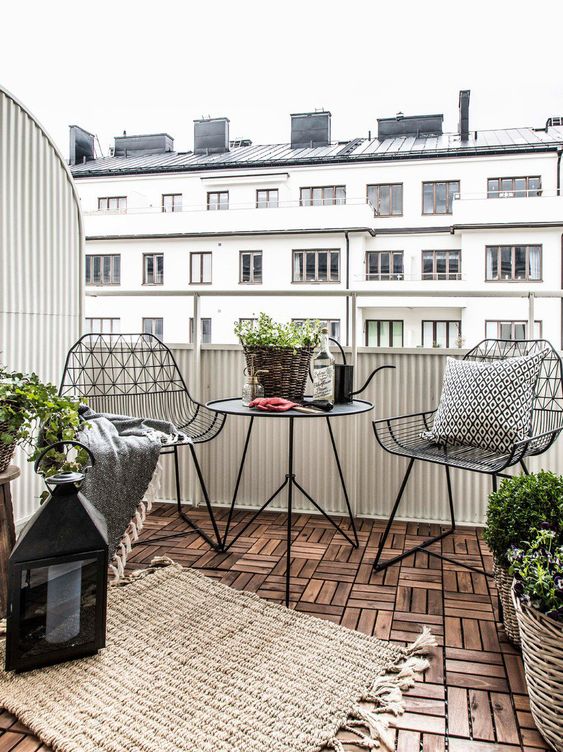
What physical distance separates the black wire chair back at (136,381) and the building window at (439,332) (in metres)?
5.01

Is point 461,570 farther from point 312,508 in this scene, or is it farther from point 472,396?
point 312,508

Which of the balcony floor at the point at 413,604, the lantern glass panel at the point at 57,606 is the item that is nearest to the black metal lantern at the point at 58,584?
the lantern glass panel at the point at 57,606

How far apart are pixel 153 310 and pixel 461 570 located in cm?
763

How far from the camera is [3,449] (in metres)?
1.64

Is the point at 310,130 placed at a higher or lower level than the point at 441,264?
higher

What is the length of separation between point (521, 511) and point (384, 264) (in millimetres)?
10508

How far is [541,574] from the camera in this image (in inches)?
49.0

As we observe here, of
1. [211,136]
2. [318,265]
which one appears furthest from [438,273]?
[211,136]

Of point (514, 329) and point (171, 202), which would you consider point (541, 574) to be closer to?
point (514, 329)

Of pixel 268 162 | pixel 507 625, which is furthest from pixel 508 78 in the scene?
pixel 268 162

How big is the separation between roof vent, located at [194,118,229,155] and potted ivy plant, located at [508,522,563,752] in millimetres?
10057

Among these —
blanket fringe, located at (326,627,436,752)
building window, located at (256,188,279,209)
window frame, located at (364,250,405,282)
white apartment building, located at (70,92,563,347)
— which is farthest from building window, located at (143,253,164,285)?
blanket fringe, located at (326,627,436,752)

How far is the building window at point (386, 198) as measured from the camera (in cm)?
1130

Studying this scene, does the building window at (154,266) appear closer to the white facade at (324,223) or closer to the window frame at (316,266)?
the white facade at (324,223)
